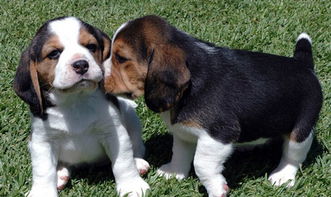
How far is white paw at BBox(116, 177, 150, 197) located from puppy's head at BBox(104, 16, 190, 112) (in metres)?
0.86

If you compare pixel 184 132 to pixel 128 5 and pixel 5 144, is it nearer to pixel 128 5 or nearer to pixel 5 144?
pixel 5 144

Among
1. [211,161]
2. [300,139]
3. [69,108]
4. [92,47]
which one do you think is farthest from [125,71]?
[300,139]

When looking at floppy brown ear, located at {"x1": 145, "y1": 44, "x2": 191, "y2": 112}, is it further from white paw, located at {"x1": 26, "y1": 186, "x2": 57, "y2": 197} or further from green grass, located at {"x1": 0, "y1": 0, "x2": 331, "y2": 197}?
white paw, located at {"x1": 26, "y1": 186, "x2": 57, "y2": 197}

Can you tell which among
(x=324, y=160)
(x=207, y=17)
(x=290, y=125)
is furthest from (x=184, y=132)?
(x=207, y=17)

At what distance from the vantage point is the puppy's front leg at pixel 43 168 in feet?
17.6

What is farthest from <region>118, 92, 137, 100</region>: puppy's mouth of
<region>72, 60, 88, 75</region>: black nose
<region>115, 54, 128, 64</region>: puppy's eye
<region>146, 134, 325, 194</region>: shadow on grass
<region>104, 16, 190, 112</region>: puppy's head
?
<region>146, 134, 325, 194</region>: shadow on grass

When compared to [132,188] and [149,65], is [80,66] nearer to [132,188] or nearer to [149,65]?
[149,65]

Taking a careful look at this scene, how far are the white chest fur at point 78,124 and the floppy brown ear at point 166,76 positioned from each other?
493 mm

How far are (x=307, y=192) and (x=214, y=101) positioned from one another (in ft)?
4.52

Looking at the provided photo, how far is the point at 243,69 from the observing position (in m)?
5.47

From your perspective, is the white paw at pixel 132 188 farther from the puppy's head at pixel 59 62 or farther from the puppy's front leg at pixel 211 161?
the puppy's head at pixel 59 62

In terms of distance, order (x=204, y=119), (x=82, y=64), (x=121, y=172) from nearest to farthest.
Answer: (x=82, y=64) → (x=204, y=119) → (x=121, y=172)

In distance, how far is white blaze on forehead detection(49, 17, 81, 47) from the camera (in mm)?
4926

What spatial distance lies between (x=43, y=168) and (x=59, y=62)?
1099 mm
